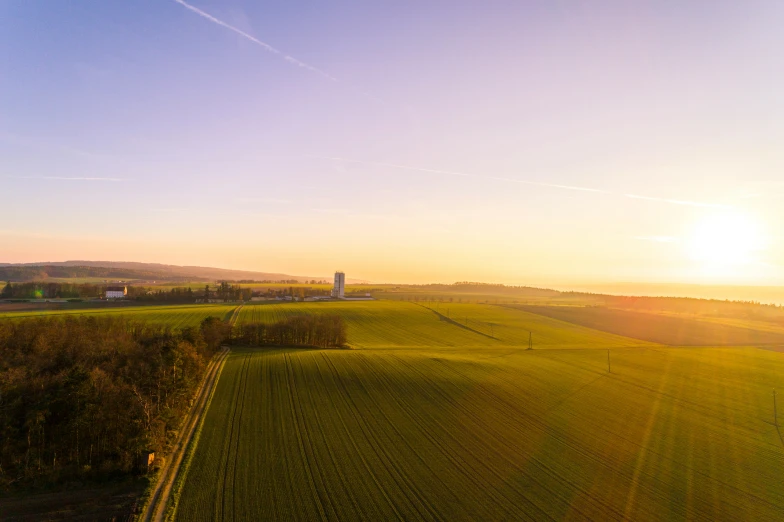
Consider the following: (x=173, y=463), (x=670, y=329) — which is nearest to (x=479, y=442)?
(x=173, y=463)

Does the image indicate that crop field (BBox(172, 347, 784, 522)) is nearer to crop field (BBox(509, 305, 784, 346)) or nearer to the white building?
crop field (BBox(509, 305, 784, 346))

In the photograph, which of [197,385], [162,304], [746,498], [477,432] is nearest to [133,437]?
[197,385]

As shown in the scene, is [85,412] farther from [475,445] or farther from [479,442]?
[479,442]

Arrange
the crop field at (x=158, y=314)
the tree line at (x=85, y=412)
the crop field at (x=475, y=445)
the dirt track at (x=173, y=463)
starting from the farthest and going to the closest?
the crop field at (x=158, y=314)
the tree line at (x=85, y=412)
the crop field at (x=475, y=445)
the dirt track at (x=173, y=463)

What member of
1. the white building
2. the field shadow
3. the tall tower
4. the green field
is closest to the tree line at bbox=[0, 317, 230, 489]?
the green field

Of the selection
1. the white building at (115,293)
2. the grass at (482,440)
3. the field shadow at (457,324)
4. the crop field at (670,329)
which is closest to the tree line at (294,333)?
the grass at (482,440)

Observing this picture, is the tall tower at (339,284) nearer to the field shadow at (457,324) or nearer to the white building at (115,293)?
the field shadow at (457,324)
